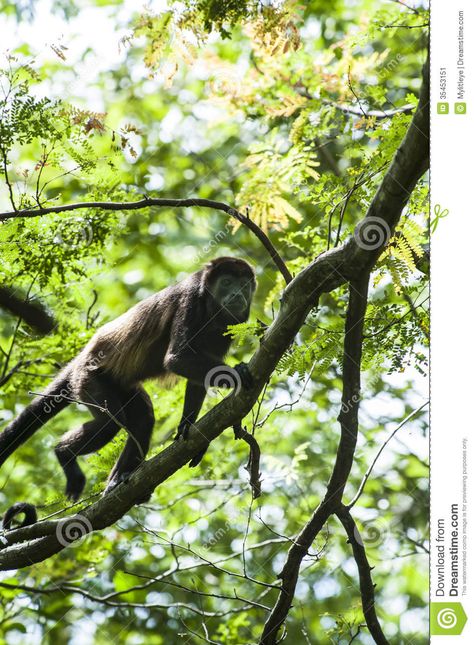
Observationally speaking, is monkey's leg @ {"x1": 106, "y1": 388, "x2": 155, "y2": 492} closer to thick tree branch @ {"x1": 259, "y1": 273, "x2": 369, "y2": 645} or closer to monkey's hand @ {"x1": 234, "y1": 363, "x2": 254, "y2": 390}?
thick tree branch @ {"x1": 259, "y1": 273, "x2": 369, "y2": 645}

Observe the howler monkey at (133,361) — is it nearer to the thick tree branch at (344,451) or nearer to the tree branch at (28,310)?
the tree branch at (28,310)

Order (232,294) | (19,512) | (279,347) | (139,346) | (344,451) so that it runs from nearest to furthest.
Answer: (279,347), (344,451), (19,512), (232,294), (139,346)

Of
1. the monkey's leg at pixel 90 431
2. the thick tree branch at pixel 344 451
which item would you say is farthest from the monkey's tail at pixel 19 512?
the thick tree branch at pixel 344 451

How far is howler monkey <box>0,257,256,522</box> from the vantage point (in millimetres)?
5754

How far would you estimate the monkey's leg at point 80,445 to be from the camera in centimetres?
600

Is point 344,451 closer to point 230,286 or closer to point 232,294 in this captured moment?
point 232,294

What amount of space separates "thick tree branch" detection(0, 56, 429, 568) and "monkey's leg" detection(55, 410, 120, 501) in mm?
1202

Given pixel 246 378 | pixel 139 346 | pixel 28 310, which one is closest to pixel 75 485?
pixel 139 346

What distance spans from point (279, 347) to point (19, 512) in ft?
9.22

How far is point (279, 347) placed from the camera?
153 inches

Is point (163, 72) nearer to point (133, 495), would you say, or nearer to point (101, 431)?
point (133, 495)

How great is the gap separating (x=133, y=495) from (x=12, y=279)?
1997mm
